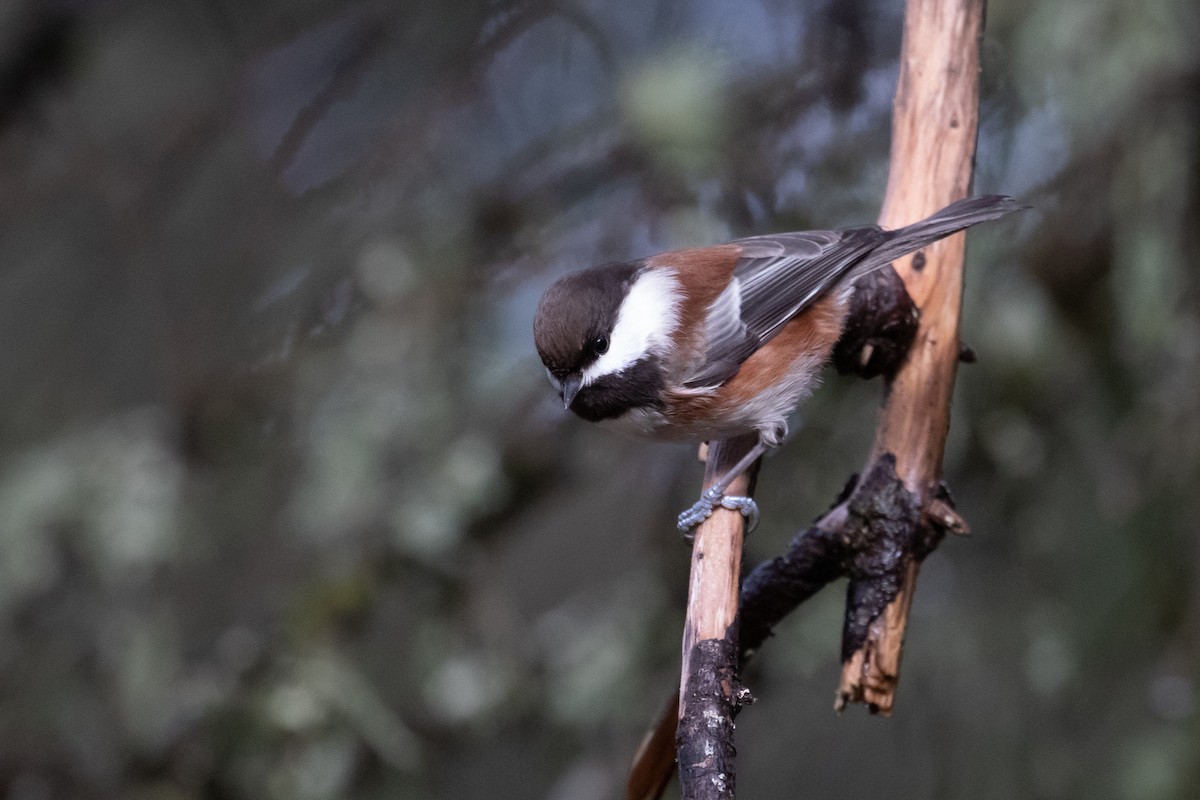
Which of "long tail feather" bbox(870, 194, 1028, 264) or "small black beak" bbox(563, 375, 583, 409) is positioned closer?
"long tail feather" bbox(870, 194, 1028, 264)

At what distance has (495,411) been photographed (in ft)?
8.96

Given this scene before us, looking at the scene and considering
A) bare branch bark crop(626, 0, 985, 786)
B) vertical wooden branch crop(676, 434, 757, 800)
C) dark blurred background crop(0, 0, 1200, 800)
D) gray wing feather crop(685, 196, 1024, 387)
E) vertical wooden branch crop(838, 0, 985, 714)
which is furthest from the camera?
dark blurred background crop(0, 0, 1200, 800)

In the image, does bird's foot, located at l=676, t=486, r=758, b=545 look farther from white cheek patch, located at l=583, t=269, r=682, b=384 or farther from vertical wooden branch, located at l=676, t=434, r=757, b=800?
white cheek patch, located at l=583, t=269, r=682, b=384

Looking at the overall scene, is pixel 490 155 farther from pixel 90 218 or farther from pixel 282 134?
pixel 90 218

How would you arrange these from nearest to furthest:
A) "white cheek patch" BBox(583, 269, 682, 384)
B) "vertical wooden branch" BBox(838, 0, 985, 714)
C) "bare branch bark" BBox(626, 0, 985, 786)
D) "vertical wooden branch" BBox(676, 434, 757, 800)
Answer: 1. "vertical wooden branch" BBox(676, 434, 757, 800)
2. "bare branch bark" BBox(626, 0, 985, 786)
3. "vertical wooden branch" BBox(838, 0, 985, 714)
4. "white cheek patch" BBox(583, 269, 682, 384)

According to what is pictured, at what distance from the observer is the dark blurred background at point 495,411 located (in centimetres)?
232

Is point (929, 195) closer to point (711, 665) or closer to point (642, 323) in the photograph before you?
point (642, 323)

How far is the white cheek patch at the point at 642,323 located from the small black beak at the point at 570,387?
0.7 inches

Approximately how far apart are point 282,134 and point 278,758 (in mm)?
1762

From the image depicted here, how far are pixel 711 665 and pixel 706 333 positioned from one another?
0.80 m

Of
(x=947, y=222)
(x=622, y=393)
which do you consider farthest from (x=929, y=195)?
(x=622, y=393)

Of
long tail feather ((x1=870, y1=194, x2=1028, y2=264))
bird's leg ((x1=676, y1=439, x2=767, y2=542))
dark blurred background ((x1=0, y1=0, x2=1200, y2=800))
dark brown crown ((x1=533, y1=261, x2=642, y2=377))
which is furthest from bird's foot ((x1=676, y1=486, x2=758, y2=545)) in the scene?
dark blurred background ((x1=0, y1=0, x2=1200, y2=800))

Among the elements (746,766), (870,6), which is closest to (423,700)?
(746,766)

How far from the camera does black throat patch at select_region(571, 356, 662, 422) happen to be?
6.31 feet
